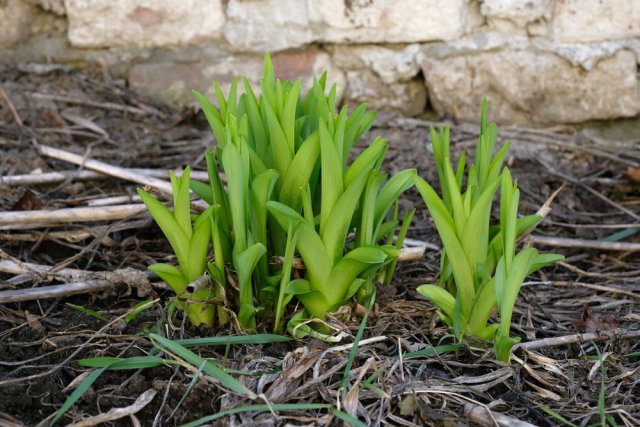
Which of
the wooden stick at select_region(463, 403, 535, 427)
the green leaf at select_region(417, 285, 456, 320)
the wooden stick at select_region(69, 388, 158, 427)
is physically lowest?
the wooden stick at select_region(463, 403, 535, 427)

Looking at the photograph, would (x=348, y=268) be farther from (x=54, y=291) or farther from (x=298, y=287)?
(x=54, y=291)

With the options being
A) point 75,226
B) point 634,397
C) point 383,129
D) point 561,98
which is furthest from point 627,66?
point 75,226

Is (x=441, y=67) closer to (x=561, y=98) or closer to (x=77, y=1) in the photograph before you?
(x=561, y=98)

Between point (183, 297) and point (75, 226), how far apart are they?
1.82 ft

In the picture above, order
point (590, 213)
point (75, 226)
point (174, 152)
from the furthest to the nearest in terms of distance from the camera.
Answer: point (174, 152) < point (590, 213) < point (75, 226)

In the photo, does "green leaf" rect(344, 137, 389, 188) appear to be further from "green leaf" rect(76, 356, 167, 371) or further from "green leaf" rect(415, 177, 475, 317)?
"green leaf" rect(76, 356, 167, 371)

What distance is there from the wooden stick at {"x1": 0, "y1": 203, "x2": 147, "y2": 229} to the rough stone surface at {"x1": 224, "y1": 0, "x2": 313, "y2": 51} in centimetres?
99

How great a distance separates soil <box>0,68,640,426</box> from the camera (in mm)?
1303

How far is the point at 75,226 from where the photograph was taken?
1.89 meters

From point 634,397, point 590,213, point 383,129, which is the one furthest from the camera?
point 383,129

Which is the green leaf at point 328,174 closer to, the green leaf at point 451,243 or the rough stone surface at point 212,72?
the green leaf at point 451,243

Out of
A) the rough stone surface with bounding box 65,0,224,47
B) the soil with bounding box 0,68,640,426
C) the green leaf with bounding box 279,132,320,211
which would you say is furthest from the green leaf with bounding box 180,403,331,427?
the rough stone surface with bounding box 65,0,224,47

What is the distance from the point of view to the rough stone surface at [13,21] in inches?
105

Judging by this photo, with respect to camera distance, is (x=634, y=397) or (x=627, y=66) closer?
(x=634, y=397)
